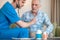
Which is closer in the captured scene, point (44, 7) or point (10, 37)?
point (10, 37)

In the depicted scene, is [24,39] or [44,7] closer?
[24,39]

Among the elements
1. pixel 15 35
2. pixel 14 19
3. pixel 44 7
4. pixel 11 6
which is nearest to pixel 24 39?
pixel 15 35

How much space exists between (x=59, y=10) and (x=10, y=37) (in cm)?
328

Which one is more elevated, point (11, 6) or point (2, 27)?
A: point (11, 6)

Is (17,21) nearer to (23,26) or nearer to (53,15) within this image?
(23,26)

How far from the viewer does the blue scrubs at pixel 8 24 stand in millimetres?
1377

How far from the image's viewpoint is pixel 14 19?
143 cm

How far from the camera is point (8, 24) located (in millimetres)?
1422

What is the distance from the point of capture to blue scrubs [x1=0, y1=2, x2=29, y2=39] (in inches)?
54.2

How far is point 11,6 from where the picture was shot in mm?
1433

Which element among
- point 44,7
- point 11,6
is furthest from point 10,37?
point 44,7

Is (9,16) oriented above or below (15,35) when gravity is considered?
above

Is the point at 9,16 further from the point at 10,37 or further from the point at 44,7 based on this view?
the point at 44,7

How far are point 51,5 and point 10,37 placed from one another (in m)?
3.27
